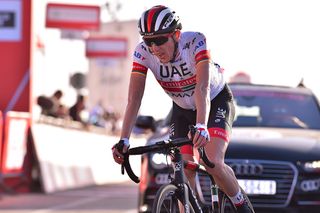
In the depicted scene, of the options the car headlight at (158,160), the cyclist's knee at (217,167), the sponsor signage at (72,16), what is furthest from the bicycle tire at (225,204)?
the sponsor signage at (72,16)

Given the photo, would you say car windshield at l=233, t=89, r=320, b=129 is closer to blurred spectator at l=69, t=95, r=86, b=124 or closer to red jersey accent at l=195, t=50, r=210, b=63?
red jersey accent at l=195, t=50, r=210, b=63

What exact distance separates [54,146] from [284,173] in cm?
1040

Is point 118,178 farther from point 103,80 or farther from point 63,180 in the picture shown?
point 103,80

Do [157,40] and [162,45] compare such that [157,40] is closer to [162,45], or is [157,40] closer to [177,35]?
[162,45]

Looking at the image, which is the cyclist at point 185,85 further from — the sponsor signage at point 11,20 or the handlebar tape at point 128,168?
the sponsor signage at point 11,20

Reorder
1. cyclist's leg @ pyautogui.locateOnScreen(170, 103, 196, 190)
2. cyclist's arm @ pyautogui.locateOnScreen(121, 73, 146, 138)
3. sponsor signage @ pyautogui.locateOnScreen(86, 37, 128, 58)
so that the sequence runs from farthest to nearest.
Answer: sponsor signage @ pyautogui.locateOnScreen(86, 37, 128, 58) → cyclist's leg @ pyautogui.locateOnScreen(170, 103, 196, 190) → cyclist's arm @ pyautogui.locateOnScreen(121, 73, 146, 138)

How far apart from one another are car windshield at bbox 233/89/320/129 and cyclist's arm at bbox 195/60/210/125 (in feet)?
12.2

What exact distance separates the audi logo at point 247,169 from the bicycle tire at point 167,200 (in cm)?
265

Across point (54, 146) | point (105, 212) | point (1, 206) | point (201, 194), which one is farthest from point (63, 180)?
point (201, 194)

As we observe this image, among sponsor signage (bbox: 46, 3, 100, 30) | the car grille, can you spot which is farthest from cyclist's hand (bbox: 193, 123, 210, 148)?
sponsor signage (bbox: 46, 3, 100, 30)

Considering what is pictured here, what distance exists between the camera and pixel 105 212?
14195 mm

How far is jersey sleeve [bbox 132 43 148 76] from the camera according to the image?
7.59m

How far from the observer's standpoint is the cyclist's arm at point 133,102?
24.2 ft

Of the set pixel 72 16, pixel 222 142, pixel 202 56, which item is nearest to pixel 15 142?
pixel 72 16
